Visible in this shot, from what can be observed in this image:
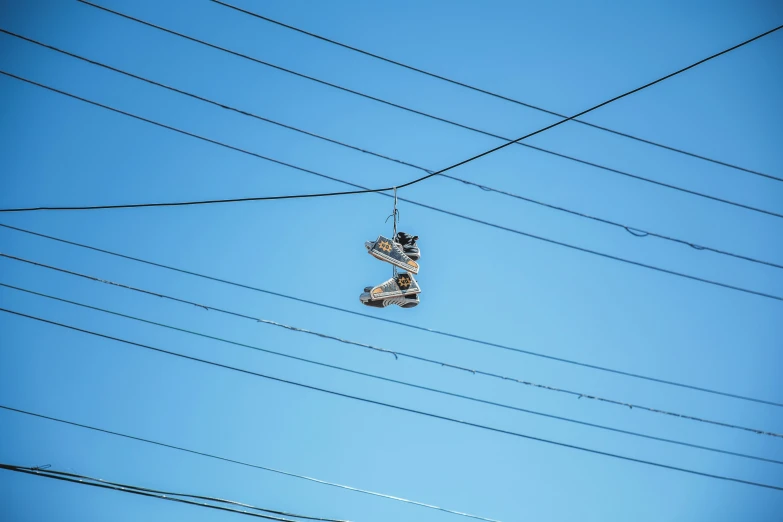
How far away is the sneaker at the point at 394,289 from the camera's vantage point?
23.3ft

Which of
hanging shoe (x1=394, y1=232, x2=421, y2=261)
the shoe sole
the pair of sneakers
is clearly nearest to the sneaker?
the pair of sneakers

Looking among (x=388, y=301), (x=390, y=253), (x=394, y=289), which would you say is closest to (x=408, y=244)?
(x=390, y=253)

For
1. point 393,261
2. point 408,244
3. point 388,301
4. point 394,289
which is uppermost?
point 408,244

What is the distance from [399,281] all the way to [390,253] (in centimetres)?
35

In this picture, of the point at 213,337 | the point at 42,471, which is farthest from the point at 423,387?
the point at 42,471

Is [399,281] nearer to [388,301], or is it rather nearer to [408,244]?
[388,301]

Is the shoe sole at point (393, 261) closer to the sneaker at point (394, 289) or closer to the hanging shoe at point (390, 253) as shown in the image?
the hanging shoe at point (390, 253)

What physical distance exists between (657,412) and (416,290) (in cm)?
302

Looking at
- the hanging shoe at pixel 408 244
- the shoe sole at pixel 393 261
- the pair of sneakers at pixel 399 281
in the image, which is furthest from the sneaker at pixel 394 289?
the hanging shoe at pixel 408 244

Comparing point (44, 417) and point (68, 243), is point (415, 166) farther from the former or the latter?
point (44, 417)

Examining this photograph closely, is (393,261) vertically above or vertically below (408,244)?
below

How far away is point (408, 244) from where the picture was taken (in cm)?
716

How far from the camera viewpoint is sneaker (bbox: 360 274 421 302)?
7102 mm

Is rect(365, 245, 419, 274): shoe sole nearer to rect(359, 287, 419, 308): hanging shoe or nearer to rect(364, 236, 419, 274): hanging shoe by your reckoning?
rect(364, 236, 419, 274): hanging shoe
